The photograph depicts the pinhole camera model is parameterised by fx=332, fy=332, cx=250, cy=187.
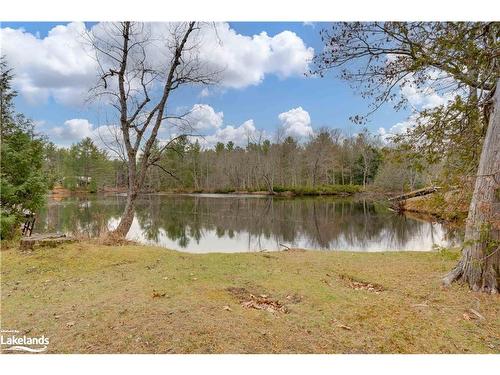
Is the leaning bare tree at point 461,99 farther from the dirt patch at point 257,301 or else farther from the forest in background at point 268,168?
the forest in background at point 268,168

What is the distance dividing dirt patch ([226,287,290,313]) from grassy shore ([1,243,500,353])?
0.04 ft

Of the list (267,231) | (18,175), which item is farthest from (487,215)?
(267,231)

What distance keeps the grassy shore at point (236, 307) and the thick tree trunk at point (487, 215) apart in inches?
11.0

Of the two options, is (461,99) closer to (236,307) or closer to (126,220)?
(236,307)

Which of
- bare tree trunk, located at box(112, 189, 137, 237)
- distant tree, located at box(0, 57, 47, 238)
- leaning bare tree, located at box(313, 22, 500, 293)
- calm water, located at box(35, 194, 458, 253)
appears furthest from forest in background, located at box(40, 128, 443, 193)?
leaning bare tree, located at box(313, 22, 500, 293)

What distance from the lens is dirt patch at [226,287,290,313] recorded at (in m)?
3.63

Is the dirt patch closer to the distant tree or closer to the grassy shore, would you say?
the grassy shore

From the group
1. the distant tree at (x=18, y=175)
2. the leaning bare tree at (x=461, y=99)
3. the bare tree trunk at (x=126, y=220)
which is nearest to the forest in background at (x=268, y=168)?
the bare tree trunk at (x=126, y=220)

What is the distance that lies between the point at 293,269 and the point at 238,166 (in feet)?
98.4

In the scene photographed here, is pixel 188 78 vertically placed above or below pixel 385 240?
above

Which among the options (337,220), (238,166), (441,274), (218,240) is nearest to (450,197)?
(441,274)

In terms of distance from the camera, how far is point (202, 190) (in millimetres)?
37594

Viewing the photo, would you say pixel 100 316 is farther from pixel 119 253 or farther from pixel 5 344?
pixel 119 253

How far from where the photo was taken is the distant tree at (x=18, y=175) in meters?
7.20
